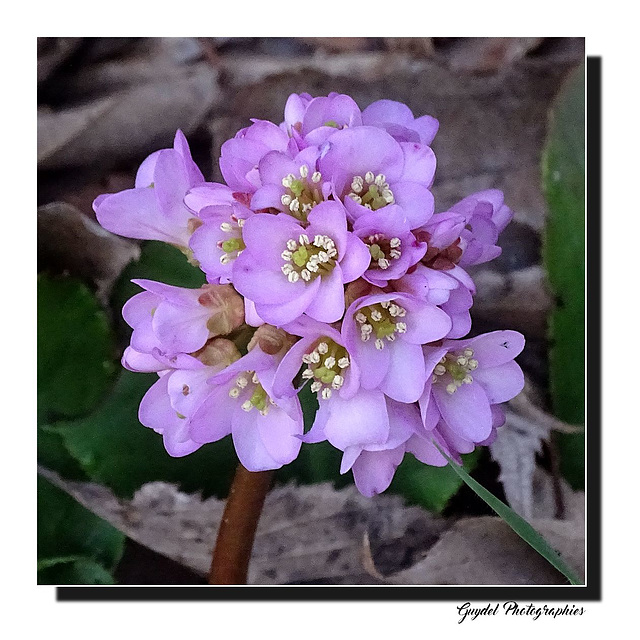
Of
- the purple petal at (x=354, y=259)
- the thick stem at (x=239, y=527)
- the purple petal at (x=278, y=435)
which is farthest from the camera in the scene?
the thick stem at (x=239, y=527)

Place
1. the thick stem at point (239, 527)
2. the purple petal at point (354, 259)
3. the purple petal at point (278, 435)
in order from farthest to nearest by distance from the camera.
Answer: the thick stem at point (239, 527) → the purple petal at point (278, 435) → the purple petal at point (354, 259)

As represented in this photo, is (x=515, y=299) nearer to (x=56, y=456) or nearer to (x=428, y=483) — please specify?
(x=428, y=483)

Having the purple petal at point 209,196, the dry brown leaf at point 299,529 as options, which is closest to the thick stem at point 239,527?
the dry brown leaf at point 299,529

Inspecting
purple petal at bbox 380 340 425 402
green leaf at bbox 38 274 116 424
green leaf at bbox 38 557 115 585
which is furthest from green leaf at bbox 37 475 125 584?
purple petal at bbox 380 340 425 402

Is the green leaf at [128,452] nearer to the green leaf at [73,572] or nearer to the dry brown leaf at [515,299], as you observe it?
the green leaf at [73,572]

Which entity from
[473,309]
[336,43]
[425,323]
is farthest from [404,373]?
[336,43]

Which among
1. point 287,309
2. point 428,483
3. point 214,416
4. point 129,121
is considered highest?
point 129,121
